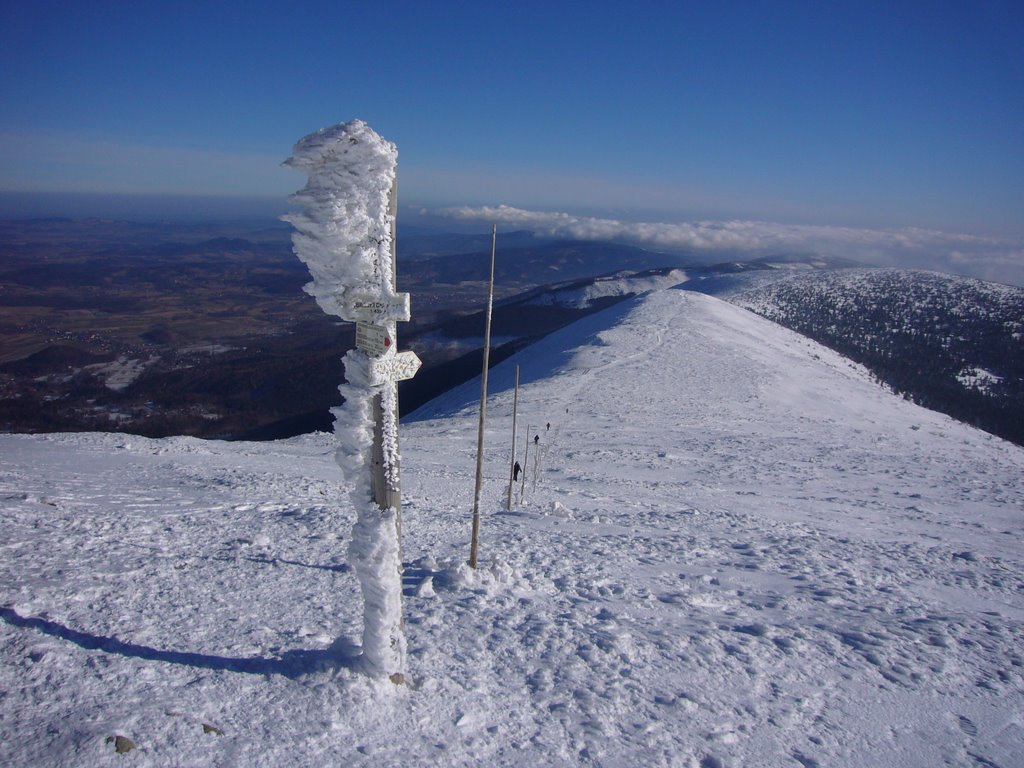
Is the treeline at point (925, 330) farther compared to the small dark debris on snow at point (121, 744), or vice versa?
the treeline at point (925, 330)

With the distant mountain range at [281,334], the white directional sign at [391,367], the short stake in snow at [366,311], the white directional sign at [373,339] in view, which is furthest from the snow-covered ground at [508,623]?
the distant mountain range at [281,334]

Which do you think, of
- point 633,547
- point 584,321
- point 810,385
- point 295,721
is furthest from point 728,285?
point 295,721

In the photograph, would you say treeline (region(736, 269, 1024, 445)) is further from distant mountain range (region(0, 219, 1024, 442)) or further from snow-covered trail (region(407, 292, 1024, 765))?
snow-covered trail (region(407, 292, 1024, 765))

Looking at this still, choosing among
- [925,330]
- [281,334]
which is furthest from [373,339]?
[925,330]

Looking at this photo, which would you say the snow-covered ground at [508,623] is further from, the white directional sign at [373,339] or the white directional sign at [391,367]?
the white directional sign at [373,339]

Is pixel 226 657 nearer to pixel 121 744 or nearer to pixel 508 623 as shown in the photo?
pixel 121 744

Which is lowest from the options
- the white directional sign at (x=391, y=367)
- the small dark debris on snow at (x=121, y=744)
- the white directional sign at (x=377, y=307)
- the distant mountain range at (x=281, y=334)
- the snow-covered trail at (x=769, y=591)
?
the distant mountain range at (x=281, y=334)
